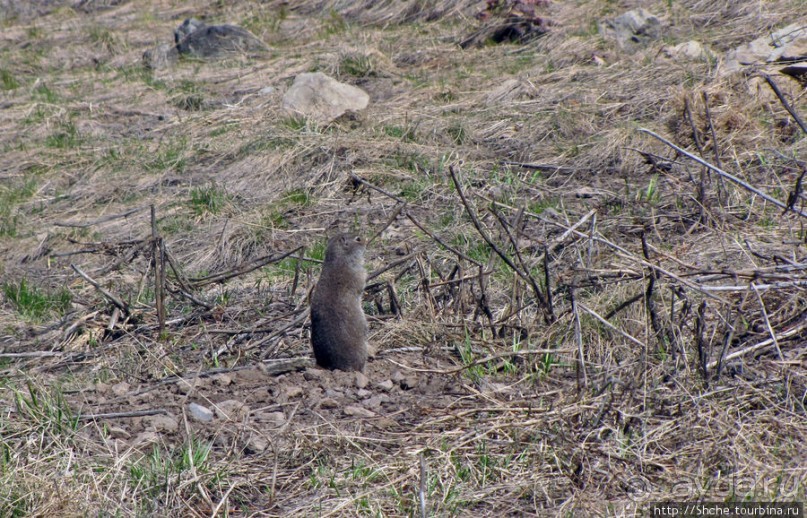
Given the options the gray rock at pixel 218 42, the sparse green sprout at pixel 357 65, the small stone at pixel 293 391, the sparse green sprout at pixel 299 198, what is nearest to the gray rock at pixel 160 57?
the gray rock at pixel 218 42

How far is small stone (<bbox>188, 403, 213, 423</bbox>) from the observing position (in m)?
4.11

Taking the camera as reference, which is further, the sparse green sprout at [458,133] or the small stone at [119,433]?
the sparse green sprout at [458,133]

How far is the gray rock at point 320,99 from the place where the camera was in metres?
9.29

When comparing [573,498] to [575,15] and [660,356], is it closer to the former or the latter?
[660,356]

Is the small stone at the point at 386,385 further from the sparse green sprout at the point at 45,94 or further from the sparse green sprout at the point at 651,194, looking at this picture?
the sparse green sprout at the point at 45,94

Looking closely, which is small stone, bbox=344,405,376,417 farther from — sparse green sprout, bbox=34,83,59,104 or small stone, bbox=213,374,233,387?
sparse green sprout, bbox=34,83,59,104

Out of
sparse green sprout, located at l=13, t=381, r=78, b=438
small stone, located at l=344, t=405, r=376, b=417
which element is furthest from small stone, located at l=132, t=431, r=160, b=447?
small stone, located at l=344, t=405, r=376, b=417

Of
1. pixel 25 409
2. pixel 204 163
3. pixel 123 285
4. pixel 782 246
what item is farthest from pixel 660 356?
pixel 204 163

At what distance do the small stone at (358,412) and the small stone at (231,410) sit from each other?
1.58 feet

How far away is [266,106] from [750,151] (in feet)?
17.8

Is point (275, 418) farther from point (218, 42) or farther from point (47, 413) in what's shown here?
point (218, 42)

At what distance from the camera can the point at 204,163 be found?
9.17 metres

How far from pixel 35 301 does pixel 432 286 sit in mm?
3184

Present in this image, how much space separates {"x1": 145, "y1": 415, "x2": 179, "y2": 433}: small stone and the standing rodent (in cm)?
84
